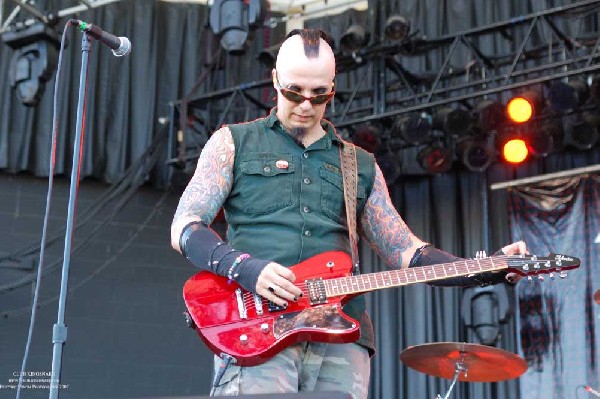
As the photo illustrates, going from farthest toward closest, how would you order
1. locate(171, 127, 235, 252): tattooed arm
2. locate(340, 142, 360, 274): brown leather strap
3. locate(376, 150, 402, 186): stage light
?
locate(376, 150, 402, 186): stage light < locate(340, 142, 360, 274): brown leather strap < locate(171, 127, 235, 252): tattooed arm

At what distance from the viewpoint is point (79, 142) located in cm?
357

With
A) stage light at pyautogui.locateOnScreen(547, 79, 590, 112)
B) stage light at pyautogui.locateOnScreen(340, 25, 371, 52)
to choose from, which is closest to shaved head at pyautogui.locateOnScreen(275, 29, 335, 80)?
stage light at pyautogui.locateOnScreen(547, 79, 590, 112)

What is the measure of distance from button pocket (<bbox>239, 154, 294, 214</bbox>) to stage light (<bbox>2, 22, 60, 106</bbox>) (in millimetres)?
5544

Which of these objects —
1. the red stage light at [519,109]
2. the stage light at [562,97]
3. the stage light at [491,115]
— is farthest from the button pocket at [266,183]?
the stage light at [491,115]

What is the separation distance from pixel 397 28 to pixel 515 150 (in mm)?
1480

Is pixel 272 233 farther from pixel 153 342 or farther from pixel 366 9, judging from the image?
pixel 366 9

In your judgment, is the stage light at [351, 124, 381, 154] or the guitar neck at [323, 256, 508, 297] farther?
the stage light at [351, 124, 381, 154]

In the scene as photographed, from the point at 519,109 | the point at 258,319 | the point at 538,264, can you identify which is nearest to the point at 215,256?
the point at 258,319

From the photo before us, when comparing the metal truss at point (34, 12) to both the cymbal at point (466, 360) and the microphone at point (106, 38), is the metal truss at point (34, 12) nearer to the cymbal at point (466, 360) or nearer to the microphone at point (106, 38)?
the cymbal at point (466, 360)

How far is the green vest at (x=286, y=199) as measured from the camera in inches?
136

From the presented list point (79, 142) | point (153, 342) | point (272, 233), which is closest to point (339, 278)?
point (272, 233)

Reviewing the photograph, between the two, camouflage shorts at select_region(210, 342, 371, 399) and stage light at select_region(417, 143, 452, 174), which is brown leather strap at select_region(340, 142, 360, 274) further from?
stage light at select_region(417, 143, 452, 174)

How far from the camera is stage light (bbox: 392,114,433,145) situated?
9.02 m

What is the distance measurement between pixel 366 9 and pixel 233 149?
7196 mm
